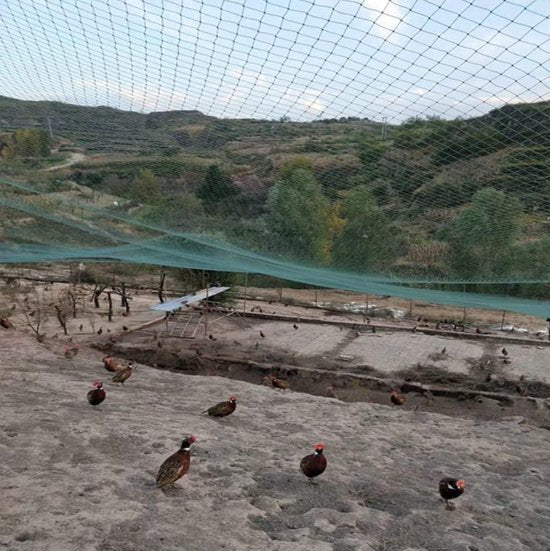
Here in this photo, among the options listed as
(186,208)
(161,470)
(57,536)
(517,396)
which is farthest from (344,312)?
(57,536)

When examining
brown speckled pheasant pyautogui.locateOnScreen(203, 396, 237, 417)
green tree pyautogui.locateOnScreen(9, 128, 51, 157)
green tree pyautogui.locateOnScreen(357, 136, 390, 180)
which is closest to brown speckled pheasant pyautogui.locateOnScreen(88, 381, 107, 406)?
brown speckled pheasant pyautogui.locateOnScreen(203, 396, 237, 417)

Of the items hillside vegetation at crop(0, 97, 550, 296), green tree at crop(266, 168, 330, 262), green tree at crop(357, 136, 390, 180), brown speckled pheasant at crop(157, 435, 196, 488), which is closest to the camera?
brown speckled pheasant at crop(157, 435, 196, 488)

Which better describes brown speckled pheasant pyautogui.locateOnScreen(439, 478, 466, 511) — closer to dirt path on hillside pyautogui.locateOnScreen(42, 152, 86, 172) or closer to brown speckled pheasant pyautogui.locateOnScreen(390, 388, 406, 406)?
brown speckled pheasant pyautogui.locateOnScreen(390, 388, 406, 406)

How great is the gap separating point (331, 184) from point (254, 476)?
3020mm

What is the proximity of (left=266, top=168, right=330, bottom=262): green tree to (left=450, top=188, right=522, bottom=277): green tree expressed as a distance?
4.74 feet

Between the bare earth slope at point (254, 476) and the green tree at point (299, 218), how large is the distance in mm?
1851

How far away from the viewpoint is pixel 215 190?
6.30 metres

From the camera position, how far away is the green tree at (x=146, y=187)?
612 cm

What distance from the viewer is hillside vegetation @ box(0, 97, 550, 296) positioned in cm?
500

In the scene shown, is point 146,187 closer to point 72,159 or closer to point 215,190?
point 215,190

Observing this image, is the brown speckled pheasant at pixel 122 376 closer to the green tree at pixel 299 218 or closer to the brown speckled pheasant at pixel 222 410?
the brown speckled pheasant at pixel 222 410

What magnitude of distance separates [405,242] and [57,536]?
13.9 ft

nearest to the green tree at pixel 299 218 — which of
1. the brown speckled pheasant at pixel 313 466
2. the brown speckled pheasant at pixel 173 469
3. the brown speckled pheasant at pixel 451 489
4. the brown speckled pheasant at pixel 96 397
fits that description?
the brown speckled pheasant at pixel 96 397

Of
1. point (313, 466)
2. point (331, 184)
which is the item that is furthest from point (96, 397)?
point (331, 184)
